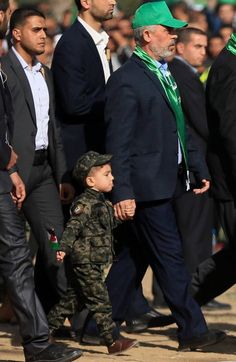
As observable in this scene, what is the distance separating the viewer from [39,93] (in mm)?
9305

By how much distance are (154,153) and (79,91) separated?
76 centimetres

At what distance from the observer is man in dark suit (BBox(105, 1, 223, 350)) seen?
8734mm

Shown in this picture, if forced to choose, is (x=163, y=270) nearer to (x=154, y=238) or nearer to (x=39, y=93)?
(x=154, y=238)

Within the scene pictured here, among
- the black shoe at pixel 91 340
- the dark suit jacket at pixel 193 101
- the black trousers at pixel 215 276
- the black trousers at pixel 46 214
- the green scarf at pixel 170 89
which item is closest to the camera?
the green scarf at pixel 170 89

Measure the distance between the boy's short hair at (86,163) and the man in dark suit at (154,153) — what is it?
119 mm

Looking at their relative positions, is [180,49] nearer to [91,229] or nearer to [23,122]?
[23,122]

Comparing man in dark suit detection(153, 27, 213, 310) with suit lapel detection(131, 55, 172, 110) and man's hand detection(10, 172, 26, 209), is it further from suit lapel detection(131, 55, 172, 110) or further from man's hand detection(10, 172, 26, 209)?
man's hand detection(10, 172, 26, 209)

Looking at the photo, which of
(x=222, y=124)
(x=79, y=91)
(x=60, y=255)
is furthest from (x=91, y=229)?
(x=222, y=124)

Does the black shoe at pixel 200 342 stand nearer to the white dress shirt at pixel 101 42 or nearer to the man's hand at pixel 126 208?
the man's hand at pixel 126 208

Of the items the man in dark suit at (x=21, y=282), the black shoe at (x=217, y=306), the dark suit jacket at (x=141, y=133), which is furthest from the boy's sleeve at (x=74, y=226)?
the black shoe at (x=217, y=306)

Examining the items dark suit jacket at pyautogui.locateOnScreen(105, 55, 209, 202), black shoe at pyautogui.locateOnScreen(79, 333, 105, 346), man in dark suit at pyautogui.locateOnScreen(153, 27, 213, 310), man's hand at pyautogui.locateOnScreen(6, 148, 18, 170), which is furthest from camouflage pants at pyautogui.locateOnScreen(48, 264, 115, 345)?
man in dark suit at pyautogui.locateOnScreen(153, 27, 213, 310)

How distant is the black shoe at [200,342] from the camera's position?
884 cm

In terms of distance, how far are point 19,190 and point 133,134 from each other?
0.81 metres

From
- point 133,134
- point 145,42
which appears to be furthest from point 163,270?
point 145,42
